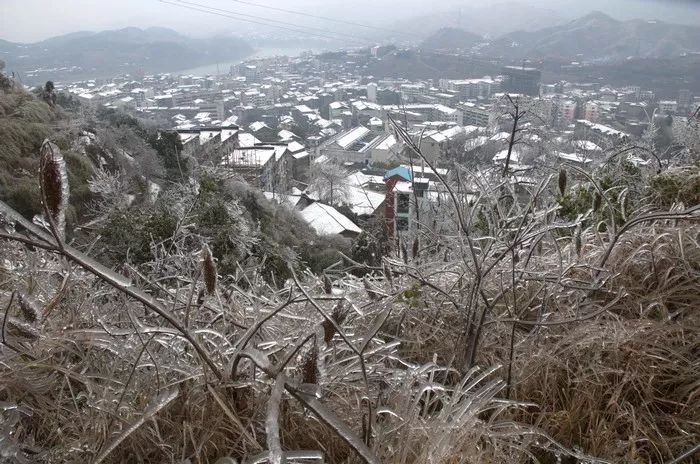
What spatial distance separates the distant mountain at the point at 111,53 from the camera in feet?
61.4

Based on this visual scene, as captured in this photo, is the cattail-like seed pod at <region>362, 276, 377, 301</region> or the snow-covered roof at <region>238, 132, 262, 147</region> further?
the snow-covered roof at <region>238, 132, 262, 147</region>

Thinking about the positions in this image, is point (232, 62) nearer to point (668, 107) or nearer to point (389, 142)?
point (668, 107)

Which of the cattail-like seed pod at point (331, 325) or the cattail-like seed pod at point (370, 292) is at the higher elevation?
the cattail-like seed pod at point (331, 325)

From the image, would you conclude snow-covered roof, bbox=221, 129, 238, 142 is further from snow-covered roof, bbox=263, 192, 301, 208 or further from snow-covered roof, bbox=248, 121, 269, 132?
snow-covered roof, bbox=248, 121, 269, 132

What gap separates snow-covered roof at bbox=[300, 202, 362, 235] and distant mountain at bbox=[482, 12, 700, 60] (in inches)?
271

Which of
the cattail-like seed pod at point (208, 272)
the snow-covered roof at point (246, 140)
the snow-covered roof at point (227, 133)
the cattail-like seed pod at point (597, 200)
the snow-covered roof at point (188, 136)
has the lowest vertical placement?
the snow-covered roof at point (246, 140)

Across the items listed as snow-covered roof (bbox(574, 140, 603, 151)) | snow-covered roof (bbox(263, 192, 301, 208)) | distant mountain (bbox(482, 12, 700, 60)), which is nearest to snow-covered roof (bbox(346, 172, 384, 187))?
snow-covered roof (bbox(263, 192, 301, 208))

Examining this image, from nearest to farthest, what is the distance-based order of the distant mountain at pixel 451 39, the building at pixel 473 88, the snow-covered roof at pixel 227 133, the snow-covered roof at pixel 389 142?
1. the snow-covered roof at pixel 389 142
2. the building at pixel 473 88
3. the snow-covered roof at pixel 227 133
4. the distant mountain at pixel 451 39

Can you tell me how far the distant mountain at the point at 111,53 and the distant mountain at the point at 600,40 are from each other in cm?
1505

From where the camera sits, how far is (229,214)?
6203 millimetres

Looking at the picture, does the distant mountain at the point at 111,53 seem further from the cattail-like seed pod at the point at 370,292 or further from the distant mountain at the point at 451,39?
the cattail-like seed pod at the point at 370,292

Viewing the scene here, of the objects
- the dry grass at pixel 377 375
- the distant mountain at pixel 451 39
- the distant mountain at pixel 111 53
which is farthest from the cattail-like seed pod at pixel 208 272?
the distant mountain at pixel 451 39

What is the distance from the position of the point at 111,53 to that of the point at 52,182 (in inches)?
1207

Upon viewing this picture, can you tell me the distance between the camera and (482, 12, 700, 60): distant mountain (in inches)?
253
